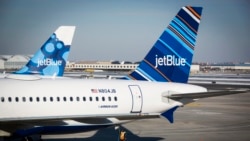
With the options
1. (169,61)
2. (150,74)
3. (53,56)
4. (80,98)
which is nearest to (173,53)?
(169,61)

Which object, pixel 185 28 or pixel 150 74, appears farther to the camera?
pixel 185 28

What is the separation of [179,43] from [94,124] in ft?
26.2

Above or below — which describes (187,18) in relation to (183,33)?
above

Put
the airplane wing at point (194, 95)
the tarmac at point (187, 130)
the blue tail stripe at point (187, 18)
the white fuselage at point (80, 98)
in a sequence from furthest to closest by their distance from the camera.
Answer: the tarmac at point (187, 130), the blue tail stripe at point (187, 18), the airplane wing at point (194, 95), the white fuselage at point (80, 98)

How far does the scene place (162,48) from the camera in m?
22.5

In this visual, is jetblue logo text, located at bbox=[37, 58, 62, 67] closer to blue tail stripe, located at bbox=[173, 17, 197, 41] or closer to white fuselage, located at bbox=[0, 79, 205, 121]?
white fuselage, located at bbox=[0, 79, 205, 121]

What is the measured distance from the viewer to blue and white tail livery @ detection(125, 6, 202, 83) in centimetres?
2231

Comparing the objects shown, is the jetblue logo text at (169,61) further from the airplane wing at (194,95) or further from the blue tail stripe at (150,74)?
the airplane wing at (194,95)

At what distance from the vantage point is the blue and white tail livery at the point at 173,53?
2231 centimetres

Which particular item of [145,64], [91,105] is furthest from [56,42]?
[91,105]

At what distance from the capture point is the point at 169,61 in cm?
2238

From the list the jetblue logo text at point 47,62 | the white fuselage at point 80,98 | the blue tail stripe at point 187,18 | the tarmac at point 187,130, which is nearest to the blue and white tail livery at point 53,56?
the jetblue logo text at point 47,62

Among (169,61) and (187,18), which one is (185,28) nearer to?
(187,18)

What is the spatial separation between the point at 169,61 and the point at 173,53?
0.62m
